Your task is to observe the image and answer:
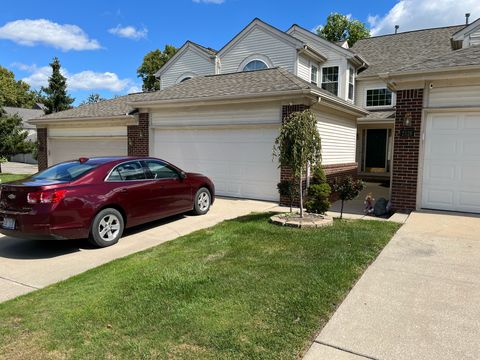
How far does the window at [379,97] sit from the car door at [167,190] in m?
13.6

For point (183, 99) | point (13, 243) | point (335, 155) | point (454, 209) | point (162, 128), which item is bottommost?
point (13, 243)

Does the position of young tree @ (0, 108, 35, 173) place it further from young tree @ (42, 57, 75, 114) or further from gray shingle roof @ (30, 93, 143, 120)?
young tree @ (42, 57, 75, 114)

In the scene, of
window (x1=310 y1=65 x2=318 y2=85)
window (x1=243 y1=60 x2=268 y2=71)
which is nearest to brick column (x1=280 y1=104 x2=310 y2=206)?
window (x1=243 y1=60 x2=268 y2=71)

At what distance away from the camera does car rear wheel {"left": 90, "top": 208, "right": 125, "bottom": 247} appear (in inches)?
242

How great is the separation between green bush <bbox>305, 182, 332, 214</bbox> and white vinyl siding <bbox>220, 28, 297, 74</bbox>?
964 centimetres

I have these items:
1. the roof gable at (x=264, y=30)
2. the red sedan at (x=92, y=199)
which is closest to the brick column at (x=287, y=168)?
the red sedan at (x=92, y=199)

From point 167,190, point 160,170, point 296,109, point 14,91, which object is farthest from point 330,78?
point 14,91

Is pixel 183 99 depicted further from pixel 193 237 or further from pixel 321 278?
pixel 321 278

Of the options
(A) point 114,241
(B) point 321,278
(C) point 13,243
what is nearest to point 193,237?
(A) point 114,241

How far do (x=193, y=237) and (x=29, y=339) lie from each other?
11.8ft

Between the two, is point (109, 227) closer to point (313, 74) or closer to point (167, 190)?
point (167, 190)

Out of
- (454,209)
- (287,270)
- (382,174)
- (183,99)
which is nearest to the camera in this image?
(287,270)

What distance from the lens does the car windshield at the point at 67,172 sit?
6211mm

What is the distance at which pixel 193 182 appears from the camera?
8508mm
